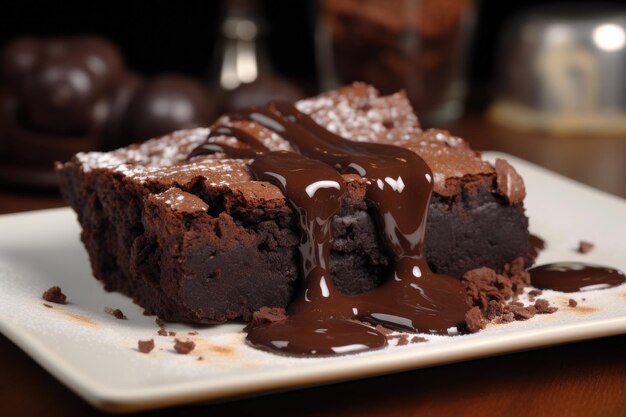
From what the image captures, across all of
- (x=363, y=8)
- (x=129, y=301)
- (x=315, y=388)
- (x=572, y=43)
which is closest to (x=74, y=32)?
(x=363, y=8)

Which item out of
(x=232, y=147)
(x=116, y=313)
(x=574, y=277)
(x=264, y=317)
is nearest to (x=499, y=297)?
(x=574, y=277)

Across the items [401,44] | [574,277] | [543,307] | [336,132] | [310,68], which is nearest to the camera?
[543,307]

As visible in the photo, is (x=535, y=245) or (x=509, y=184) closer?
(x=509, y=184)

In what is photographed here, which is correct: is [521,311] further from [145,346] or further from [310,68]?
[310,68]

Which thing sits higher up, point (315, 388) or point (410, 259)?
point (410, 259)

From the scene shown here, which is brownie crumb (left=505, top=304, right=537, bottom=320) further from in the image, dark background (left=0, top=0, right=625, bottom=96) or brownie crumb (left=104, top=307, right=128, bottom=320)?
dark background (left=0, top=0, right=625, bottom=96)

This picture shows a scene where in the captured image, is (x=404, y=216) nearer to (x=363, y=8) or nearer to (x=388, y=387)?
(x=388, y=387)
